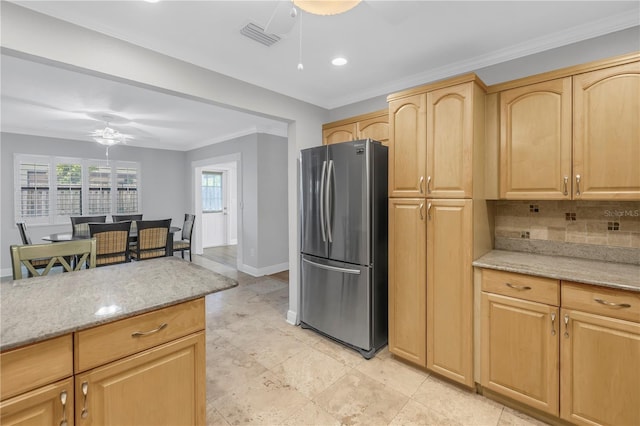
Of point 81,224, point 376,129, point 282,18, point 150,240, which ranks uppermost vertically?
point 282,18

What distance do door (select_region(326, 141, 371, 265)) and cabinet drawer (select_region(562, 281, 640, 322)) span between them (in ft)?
4.29

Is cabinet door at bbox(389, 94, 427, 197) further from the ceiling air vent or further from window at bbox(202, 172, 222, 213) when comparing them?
window at bbox(202, 172, 222, 213)

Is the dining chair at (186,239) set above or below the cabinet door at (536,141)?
below

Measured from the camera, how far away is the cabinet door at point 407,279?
2293mm

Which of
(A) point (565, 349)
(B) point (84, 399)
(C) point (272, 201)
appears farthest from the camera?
(C) point (272, 201)

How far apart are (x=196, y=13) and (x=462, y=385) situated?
3.13 m

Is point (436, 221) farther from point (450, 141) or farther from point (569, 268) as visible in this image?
point (569, 268)

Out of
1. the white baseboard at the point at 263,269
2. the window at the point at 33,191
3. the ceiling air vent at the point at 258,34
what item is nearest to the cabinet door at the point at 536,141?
the ceiling air vent at the point at 258,34

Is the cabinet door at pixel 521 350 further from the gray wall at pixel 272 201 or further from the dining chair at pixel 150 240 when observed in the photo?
the dining chair at pixel 150 240

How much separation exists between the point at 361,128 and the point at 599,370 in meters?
2.48

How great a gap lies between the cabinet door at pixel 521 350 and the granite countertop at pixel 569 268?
0.20 m

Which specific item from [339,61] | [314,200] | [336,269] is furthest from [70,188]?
[339,61]

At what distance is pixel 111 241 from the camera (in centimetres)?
387

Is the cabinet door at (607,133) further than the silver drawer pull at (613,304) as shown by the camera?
Yes
